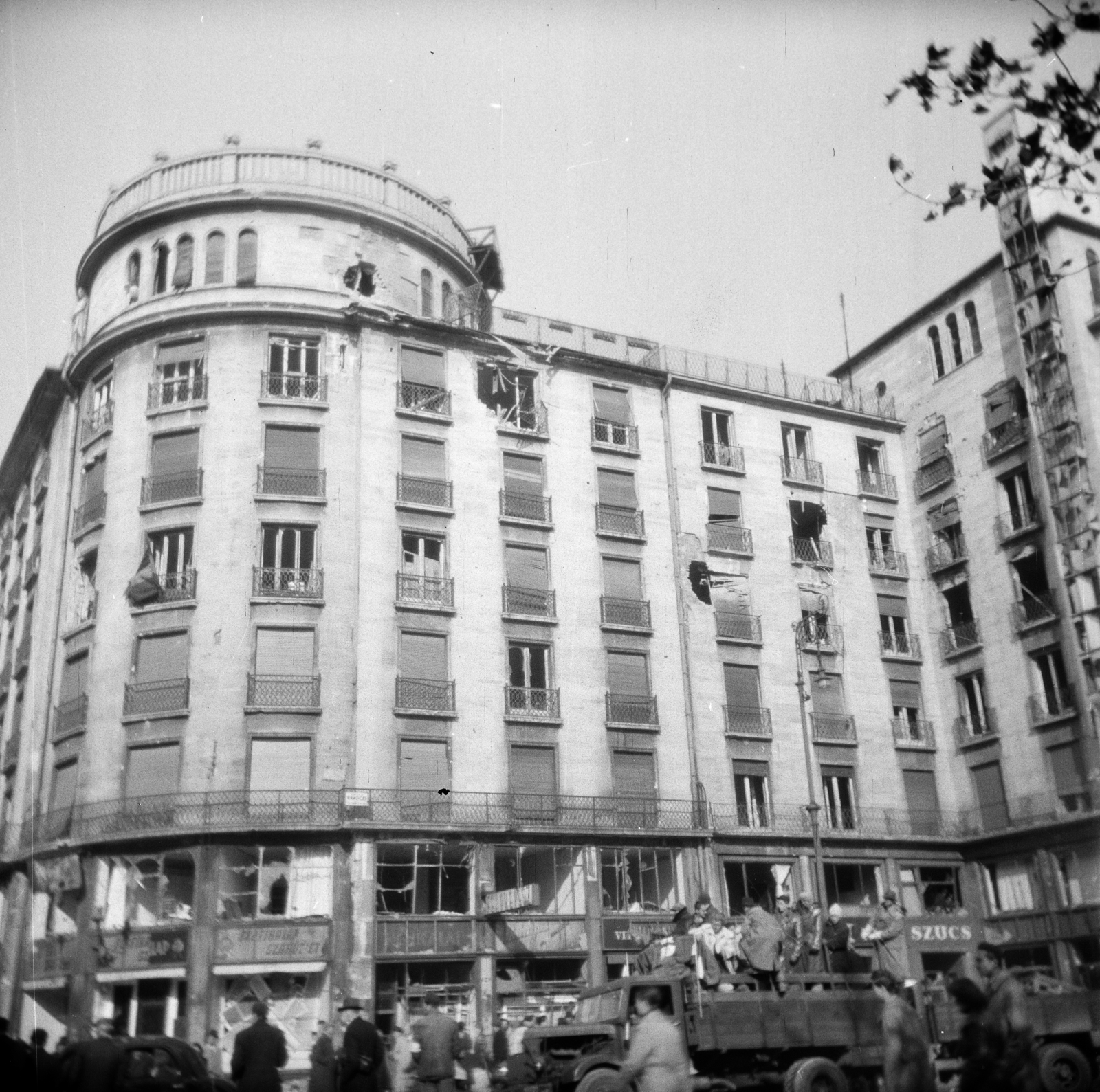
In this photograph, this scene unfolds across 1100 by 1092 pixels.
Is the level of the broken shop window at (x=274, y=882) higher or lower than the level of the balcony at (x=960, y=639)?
lower

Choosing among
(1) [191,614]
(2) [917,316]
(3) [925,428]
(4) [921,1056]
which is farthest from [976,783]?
(4) [921,1056]

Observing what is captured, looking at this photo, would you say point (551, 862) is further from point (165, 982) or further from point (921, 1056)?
point (921, 1056)

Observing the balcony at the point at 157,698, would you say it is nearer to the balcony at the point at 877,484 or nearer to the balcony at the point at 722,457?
the balcony at the point at 722,457

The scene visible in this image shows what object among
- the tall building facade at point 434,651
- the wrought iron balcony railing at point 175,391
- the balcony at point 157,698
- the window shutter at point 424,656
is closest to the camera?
the tall building facade at point 434,651

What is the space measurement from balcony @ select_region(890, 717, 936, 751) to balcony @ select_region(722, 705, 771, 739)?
5060mm

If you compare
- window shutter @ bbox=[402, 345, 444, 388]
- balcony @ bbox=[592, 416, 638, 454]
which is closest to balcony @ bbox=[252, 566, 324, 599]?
window shutter @ bbox=[402, 345, 444, 388]

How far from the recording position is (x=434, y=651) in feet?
117

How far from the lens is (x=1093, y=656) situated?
37.0 meters

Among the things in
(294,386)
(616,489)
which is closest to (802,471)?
(616,489)

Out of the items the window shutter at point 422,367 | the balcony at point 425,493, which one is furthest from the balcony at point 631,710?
the window shutter at point 422,367

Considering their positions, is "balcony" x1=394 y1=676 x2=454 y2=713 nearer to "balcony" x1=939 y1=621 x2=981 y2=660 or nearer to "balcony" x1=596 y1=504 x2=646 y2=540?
"balcony" x1=596 y1=504 x2=646 y2=540

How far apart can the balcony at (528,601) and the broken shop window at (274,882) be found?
30.0ft

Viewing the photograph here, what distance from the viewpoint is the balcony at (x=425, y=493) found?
36.8m

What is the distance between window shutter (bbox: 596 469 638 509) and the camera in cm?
4025
